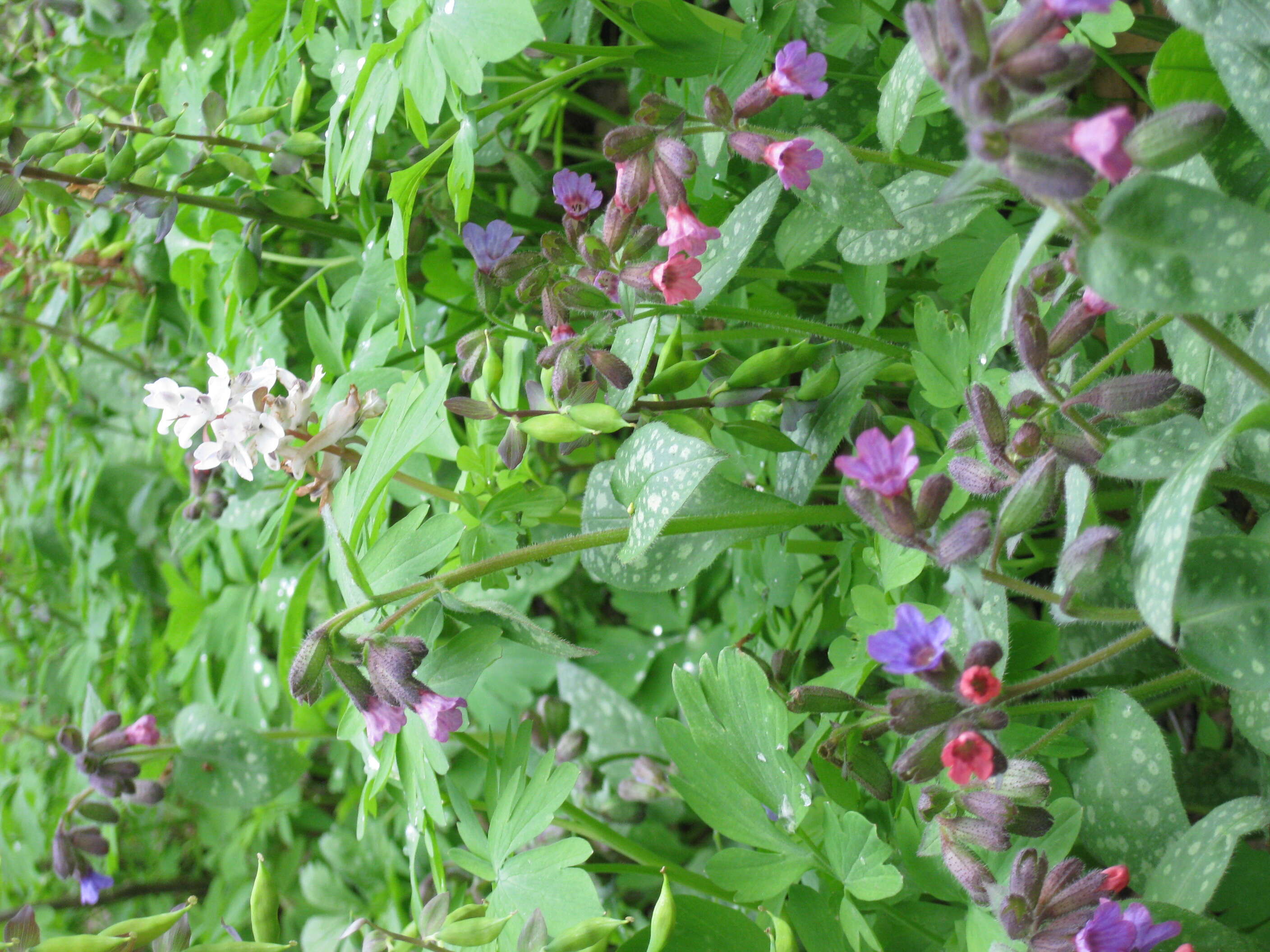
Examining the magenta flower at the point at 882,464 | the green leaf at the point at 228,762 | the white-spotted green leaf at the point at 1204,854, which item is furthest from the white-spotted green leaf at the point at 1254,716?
the green leaf at the point at 228,762

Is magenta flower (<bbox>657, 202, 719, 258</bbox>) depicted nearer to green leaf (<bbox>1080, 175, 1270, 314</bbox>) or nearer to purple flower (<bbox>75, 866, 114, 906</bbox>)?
green leaf (<bbox>1080, 175, 1270, 314</bbox>)

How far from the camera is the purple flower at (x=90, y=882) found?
1351 mm

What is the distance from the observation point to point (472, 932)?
2.50 ft

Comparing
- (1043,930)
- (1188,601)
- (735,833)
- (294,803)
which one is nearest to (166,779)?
(294,803)

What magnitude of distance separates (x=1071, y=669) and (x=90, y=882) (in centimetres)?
136

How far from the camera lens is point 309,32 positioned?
1111mm

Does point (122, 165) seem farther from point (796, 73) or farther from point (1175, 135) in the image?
point (1175, 135)

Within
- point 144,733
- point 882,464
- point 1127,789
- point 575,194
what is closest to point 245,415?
point 575,194

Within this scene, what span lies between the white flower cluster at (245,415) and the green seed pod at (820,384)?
46cm

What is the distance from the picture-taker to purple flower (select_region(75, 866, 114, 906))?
1.35 metres

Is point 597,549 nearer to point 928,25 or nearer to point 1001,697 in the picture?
point 1001,697

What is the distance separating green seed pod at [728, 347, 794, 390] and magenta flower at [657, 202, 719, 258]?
0.41 ft

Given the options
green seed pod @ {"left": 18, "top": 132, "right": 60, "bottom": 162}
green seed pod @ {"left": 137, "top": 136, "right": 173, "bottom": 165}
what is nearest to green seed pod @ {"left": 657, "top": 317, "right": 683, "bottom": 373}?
green seed pod @ {"left": 137, "top": 136, "right": 173, "bottom": 165}

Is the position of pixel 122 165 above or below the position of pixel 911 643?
above
